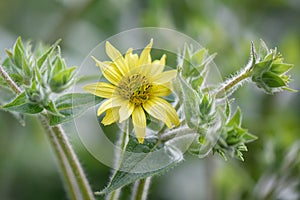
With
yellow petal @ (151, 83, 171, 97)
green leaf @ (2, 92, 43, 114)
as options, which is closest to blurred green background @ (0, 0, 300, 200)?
yellow petal @ (151, 83, 171, 97)

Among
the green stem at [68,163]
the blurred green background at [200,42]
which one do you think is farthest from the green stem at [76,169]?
the blurred green background at [200,42]

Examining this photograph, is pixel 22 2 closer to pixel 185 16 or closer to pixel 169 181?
pixel 185 16

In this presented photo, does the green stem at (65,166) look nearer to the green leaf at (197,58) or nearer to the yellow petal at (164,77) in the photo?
the yellow petal at (164,77)

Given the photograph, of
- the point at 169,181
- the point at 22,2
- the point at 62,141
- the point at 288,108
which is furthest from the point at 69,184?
the point at 22,2

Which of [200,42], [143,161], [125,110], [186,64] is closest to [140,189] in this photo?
[143,161]

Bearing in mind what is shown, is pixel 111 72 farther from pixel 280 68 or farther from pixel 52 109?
pixel 280 68
